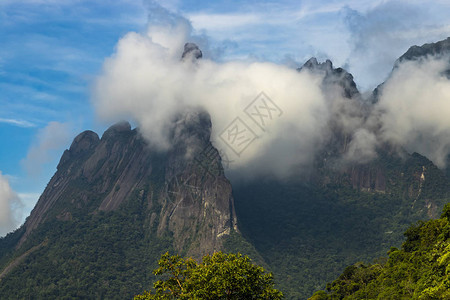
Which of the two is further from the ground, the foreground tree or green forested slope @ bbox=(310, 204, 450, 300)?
the foreground tree

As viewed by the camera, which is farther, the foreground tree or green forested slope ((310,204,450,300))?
green forested slope ((310,204,450,300))

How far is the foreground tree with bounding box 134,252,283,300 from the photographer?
4141cm

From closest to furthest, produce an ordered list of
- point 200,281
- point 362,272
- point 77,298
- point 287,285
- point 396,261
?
point 200,281, point 396,261, point 362,272, point 77,298, point 287,285

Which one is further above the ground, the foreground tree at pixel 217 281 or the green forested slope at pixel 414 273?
the foreground tree at pixel 217 281

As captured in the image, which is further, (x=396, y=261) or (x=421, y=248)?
(x=396, y=261)

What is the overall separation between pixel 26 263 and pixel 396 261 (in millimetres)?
148832

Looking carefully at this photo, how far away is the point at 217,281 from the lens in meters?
41.2

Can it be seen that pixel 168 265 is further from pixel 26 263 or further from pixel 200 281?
pixel 26 263

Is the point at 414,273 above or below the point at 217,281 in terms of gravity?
below

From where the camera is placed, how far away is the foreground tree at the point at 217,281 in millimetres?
41406

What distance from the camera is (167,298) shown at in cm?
4469

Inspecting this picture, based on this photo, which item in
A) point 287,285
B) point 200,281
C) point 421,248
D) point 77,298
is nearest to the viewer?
point 200,281

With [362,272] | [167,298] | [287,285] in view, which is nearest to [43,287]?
[287,285]

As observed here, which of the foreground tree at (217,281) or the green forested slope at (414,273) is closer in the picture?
the foreground tree at (217,281)
